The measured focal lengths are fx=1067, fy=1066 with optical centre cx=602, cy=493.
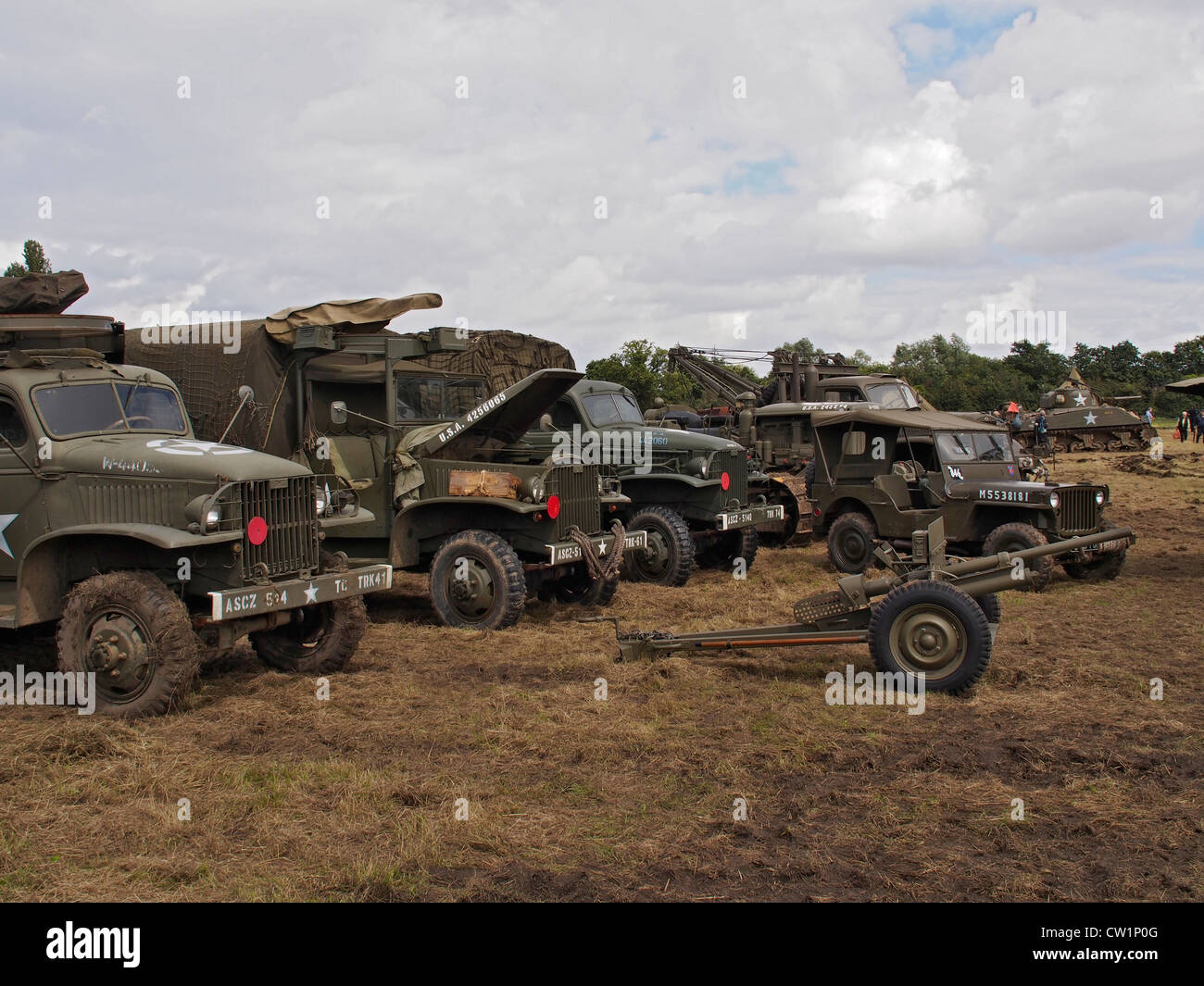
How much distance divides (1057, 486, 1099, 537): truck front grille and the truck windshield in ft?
20.1

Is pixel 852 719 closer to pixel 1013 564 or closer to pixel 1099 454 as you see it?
pixel 1013 564

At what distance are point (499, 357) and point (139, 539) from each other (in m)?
5.79

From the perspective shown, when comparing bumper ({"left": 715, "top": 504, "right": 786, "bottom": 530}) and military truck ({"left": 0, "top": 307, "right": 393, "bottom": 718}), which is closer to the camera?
military truck ({"left": 0, "top": 307, "right": 393, "bottom": 718})

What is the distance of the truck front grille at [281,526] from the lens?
6.63 meters

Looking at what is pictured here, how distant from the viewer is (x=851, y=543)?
12.6m

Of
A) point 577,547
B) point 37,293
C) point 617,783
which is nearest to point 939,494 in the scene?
point 577,547

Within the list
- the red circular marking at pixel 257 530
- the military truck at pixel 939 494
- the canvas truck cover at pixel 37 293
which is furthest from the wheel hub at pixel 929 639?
the canvas truck cover at pixel 37 293

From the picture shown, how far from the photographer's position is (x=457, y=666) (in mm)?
7742

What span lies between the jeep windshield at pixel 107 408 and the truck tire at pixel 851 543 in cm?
768

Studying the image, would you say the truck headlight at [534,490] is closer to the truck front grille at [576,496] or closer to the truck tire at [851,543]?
the truck front grille at [576,496]

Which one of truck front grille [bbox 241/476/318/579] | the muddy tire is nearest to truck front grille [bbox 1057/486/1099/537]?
the muddy tire

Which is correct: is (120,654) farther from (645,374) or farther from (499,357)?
(645,374)

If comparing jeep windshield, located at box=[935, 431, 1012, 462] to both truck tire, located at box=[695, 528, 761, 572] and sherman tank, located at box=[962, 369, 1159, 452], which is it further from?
sherman tank, located at box=[962, 369, 1159, 452]

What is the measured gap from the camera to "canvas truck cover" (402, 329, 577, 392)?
11023mm
